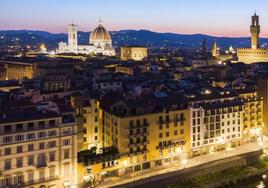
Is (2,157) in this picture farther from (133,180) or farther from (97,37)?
(97,37)

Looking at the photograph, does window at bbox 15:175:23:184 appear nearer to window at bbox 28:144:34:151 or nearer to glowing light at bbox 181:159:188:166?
window at bbox 28:144:34:151

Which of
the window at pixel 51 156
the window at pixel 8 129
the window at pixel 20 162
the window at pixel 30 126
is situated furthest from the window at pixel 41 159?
the window at pixel 8 129

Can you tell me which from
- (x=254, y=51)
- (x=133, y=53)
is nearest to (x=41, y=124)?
(x=254, y=51)

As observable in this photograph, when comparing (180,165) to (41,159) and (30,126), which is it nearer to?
(41,159)

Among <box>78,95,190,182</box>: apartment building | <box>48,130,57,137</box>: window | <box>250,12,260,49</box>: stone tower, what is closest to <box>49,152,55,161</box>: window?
<box>48,130,57,137</box>: window

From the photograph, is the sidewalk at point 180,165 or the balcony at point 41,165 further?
the sidewalk at point 180,165

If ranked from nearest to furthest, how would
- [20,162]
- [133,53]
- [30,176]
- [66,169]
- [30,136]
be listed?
[20,162] → [30,136] → [30,176] → [66,169] → [133,53]

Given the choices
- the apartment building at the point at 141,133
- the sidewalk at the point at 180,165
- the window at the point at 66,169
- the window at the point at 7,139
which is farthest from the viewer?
the apartment building at the point at 141,133

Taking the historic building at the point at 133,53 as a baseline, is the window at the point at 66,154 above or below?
below

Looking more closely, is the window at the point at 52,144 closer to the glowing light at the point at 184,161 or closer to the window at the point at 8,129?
the window at the point at 8,129
